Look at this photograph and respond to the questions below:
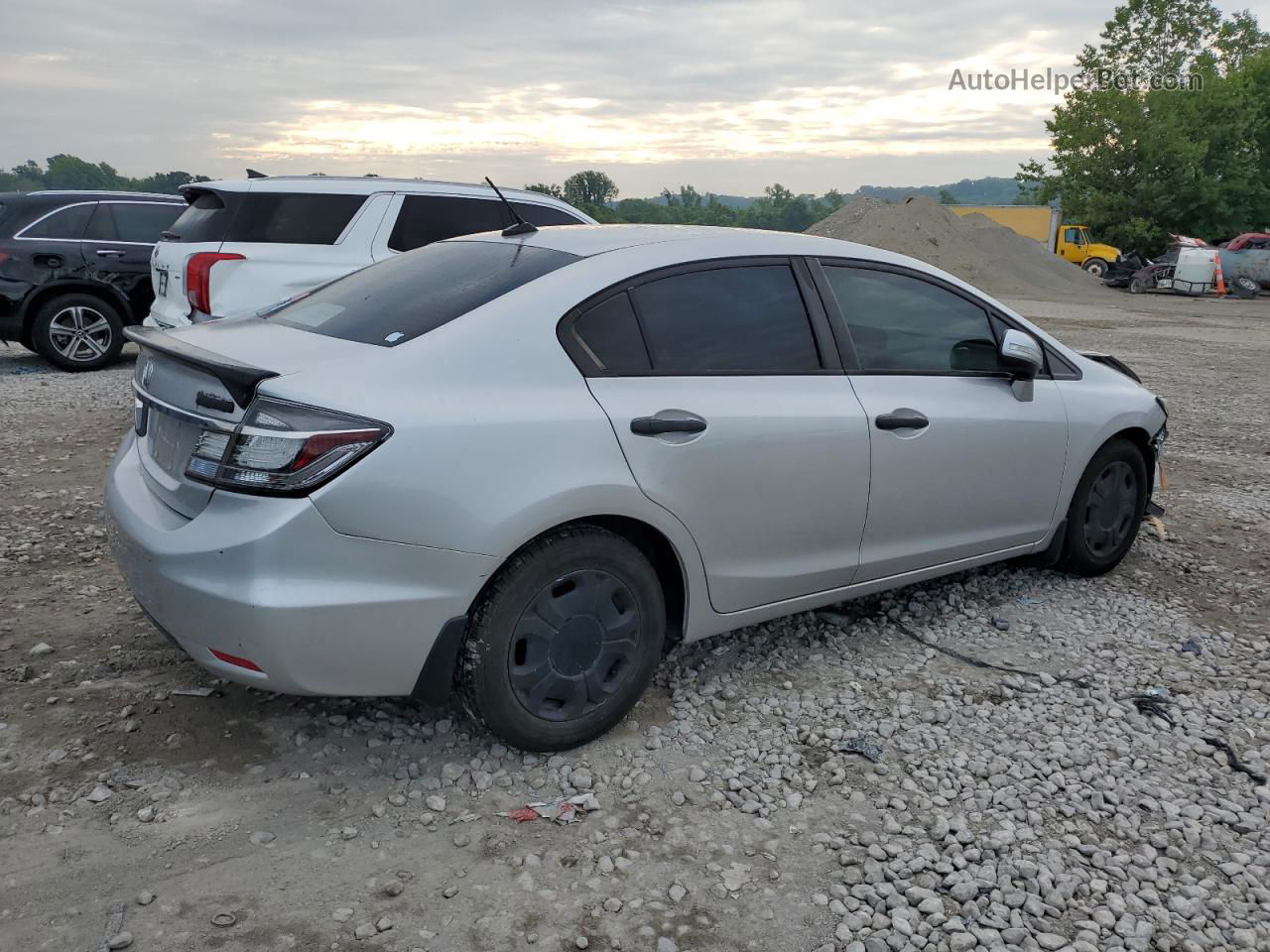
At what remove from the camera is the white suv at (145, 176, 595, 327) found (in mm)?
8008

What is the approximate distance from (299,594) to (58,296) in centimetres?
961

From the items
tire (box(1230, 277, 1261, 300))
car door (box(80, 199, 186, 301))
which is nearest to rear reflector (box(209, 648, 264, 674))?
car door (box(80, 199, 186, 301))

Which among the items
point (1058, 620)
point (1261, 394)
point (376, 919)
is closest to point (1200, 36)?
point (1261, 394)

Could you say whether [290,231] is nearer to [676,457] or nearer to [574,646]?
[676,457]

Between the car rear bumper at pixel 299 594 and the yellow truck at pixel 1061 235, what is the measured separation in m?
39.3

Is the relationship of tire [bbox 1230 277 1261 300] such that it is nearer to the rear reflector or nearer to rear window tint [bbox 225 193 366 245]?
rear window tint [bbox 225 193 366 245]

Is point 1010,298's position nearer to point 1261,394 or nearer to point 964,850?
point 1261,394

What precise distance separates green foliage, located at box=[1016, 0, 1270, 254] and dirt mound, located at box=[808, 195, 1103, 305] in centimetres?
873

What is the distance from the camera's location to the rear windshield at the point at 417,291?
3.34 m

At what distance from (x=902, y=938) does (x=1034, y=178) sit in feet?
164

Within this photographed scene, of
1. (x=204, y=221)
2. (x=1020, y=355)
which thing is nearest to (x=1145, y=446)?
(x=1020, y=355)

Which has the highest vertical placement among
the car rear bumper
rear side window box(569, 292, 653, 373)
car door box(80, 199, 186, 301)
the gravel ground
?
car door box(80, 199, 186, 301)

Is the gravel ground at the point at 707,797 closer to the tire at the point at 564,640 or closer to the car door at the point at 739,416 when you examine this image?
the tire at the point at 564,640

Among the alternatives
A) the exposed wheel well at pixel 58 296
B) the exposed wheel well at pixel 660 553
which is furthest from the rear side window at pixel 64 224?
the exposed wheel well at pixel 660 553
